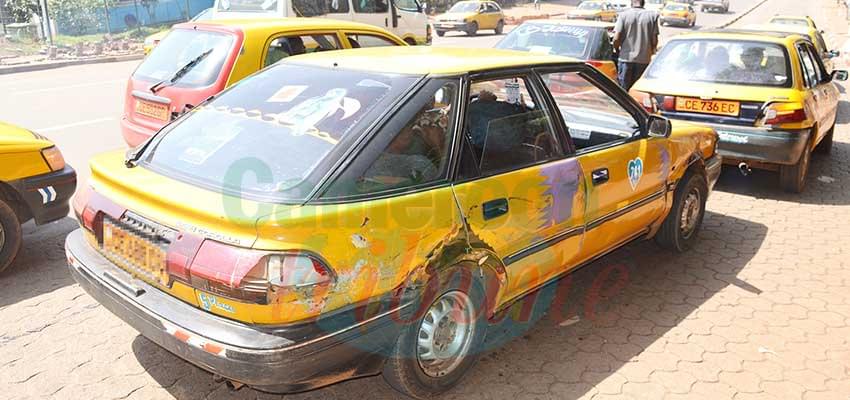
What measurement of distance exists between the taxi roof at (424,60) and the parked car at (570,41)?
522 cm

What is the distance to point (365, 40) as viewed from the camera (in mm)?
7164

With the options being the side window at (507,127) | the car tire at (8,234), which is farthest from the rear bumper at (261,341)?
the car tire at (8,234)

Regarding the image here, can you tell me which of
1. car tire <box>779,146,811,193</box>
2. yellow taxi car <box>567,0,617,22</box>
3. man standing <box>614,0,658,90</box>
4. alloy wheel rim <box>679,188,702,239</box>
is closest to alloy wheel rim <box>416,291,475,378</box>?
alloy wheel rim <box>679,188,702,239</box>

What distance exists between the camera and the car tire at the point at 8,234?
412 cm

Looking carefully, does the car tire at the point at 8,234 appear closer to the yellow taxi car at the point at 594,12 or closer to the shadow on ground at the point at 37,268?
the shadow on ground at the point at 37,268

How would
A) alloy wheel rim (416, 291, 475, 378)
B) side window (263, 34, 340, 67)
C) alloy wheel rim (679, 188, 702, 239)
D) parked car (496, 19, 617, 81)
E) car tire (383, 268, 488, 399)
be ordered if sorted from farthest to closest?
1. parked car (496, 19, 617, 81)
2. side window (263, 34, 340, 67)
3. alloy wheel rim (679, 188, 702, 239)
4. alloy wheel rim (416, 291, 475, 378)
5. car tire (383, 268, 488, 399)

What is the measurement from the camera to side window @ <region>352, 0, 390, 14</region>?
12.2 m

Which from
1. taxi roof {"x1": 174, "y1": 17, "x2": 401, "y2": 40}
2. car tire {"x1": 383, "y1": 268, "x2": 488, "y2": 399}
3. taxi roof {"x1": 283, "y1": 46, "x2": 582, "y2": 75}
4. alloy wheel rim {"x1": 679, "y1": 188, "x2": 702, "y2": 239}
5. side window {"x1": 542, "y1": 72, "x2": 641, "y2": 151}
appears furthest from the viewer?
taxi roof {"x1": 174, "y1": 17, "x2": 401, "y2": 40}

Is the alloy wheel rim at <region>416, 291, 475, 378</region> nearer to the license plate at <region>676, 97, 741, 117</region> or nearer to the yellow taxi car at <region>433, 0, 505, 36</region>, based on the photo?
the license plate at <region>676, 97, 741, 117</region>

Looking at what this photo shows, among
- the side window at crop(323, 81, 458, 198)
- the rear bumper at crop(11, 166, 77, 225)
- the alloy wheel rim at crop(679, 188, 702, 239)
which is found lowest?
the alloy wheel rim at crop(679, 188, 702, 239)

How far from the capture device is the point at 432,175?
284 cm

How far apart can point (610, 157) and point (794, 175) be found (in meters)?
3.84

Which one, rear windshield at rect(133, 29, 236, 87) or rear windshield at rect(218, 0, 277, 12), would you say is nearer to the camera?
rear windshield at rect(133, 29, 236, 87)

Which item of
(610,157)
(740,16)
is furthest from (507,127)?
(740,16)
